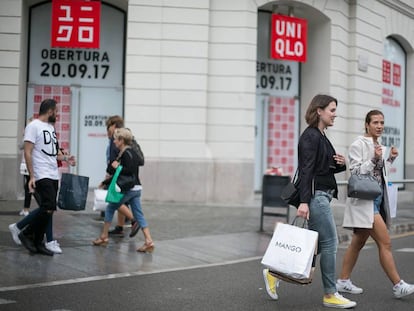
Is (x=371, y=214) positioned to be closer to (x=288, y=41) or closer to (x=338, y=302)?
(x=338, y=302)

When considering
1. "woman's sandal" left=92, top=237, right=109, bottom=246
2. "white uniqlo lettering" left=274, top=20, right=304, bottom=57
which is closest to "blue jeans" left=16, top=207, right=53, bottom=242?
"woman's sandal" left=92, top=237, right=109, bottom=246

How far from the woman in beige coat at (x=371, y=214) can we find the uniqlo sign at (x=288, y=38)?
10.0 m

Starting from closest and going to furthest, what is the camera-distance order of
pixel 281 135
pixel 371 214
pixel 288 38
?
pixel 371 214, pixel 288 38, pixel 281 135

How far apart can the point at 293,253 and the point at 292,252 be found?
0.04ft

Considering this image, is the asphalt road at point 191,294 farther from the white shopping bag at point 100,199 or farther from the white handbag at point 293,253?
the white shopping bag at point 100,199

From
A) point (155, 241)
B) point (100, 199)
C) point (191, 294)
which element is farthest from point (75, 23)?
point (191, 294)

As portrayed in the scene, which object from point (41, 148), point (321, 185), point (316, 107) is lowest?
point (321, 185)

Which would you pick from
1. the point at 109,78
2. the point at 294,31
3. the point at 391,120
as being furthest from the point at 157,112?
the point at 391,120

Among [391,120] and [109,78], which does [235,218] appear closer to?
[109,78]

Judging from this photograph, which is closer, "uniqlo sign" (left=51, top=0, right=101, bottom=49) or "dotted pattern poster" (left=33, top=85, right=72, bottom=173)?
"uniqlo sign" (left=51, top=0, right=101, bottom=49)

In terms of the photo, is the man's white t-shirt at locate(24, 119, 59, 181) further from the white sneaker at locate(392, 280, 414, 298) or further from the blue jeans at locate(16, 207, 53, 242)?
the white sneaker at locate(392, 280, 414, 298)

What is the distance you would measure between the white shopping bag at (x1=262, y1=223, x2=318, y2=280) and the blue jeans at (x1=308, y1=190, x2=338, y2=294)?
20 cm

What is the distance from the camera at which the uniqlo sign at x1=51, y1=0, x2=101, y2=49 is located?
15312mm

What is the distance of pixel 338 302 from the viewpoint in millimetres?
6191
